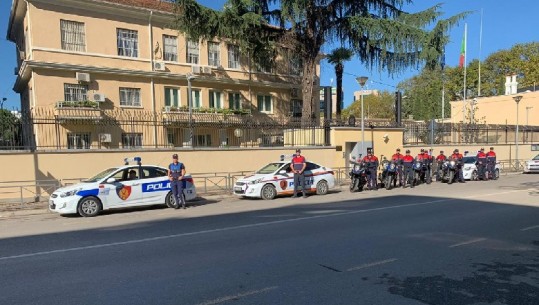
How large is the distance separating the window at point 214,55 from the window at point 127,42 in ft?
18.0

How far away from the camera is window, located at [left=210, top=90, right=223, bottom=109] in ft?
99.4

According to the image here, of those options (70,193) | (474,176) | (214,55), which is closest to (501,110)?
(474,176)

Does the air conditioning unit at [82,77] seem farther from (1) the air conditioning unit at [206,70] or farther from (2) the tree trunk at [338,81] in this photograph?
(2) the tree trunk at [338,81]

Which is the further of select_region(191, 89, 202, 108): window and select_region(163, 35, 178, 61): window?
select_region(191, 89, 202, 108): window

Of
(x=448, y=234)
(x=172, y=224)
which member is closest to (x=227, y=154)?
(x=172, y=224)

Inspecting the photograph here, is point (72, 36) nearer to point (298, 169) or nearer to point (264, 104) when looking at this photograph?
point (264, 104)

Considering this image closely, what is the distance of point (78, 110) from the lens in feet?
76.9

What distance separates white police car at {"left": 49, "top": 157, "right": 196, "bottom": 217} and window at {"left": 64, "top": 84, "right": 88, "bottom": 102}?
14112 millimetres

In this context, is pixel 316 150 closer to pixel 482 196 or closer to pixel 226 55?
pixel 482 196

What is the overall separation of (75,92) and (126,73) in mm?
3235

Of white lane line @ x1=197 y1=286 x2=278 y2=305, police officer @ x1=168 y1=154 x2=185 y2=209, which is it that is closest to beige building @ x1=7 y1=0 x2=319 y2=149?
police officer @ x1=168 y1=154 x2=185 y2=209

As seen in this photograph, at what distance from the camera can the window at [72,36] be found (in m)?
24.1

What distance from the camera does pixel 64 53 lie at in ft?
78.6

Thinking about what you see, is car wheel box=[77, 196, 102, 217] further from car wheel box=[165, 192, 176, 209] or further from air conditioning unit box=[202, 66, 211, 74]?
air conditioning unit box=[202, 66, 211, 74]
